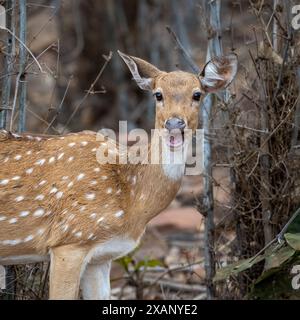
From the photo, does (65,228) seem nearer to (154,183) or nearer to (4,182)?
(4,182)

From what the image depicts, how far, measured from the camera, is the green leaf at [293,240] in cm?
586

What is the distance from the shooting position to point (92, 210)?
5.98m

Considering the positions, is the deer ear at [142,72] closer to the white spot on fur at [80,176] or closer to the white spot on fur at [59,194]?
the white spot on fur at [80,176]

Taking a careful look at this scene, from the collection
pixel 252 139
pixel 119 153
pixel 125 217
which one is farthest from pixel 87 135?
pixel 252 139

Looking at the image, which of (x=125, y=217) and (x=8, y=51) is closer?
(x=125, y=217)

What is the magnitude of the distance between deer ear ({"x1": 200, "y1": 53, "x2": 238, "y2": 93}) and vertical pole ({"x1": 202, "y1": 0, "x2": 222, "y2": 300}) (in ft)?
3.07

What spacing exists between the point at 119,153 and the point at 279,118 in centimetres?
129

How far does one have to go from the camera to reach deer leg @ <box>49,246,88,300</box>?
5859 mm

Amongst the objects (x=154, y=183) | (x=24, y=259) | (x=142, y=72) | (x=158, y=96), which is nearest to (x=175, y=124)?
(x=158, y=96)

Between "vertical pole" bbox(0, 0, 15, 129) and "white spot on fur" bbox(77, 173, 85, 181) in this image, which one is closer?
"white spot on fur" bbox(77, 173, 85, 181)

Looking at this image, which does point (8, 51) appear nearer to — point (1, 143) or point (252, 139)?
point (1, 143)

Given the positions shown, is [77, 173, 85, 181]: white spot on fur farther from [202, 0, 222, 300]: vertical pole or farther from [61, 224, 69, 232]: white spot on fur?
[202, 0, 222, 300]: vertical pole

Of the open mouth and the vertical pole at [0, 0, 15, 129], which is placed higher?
the vertical pole at [0, 0, 15, 129]

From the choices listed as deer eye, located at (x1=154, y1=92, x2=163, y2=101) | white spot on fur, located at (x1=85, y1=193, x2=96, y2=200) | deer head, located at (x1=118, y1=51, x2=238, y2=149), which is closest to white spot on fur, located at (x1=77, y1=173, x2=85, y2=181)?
white spot on fur, located at (x1=85, y1=193, x2=96, y2=200)
